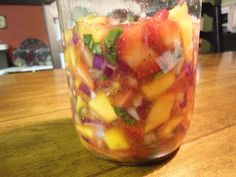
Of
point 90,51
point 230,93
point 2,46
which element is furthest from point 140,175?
point 2,46

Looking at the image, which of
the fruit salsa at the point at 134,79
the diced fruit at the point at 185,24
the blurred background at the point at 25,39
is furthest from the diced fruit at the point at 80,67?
the blurred background at the point at 25,39

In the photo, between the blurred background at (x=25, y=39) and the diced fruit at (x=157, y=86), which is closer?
the diced fruit at (x=157, y=86)

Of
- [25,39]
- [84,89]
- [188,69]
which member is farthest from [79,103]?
[25,39]

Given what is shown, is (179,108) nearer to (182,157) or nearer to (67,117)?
(182,157)

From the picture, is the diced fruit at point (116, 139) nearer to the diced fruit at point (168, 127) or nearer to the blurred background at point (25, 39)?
the diced fruit at point (168, 127)

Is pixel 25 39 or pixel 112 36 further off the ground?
pixel 112 36

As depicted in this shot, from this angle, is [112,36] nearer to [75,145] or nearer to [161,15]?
[161,15]

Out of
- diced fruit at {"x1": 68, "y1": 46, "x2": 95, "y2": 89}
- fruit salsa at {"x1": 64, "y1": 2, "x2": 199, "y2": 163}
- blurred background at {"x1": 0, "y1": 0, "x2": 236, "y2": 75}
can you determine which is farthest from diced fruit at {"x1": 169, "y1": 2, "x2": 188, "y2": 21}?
blurred background at {"x1": 0, "y1": 0, "x2": 236, "y2": 75}
